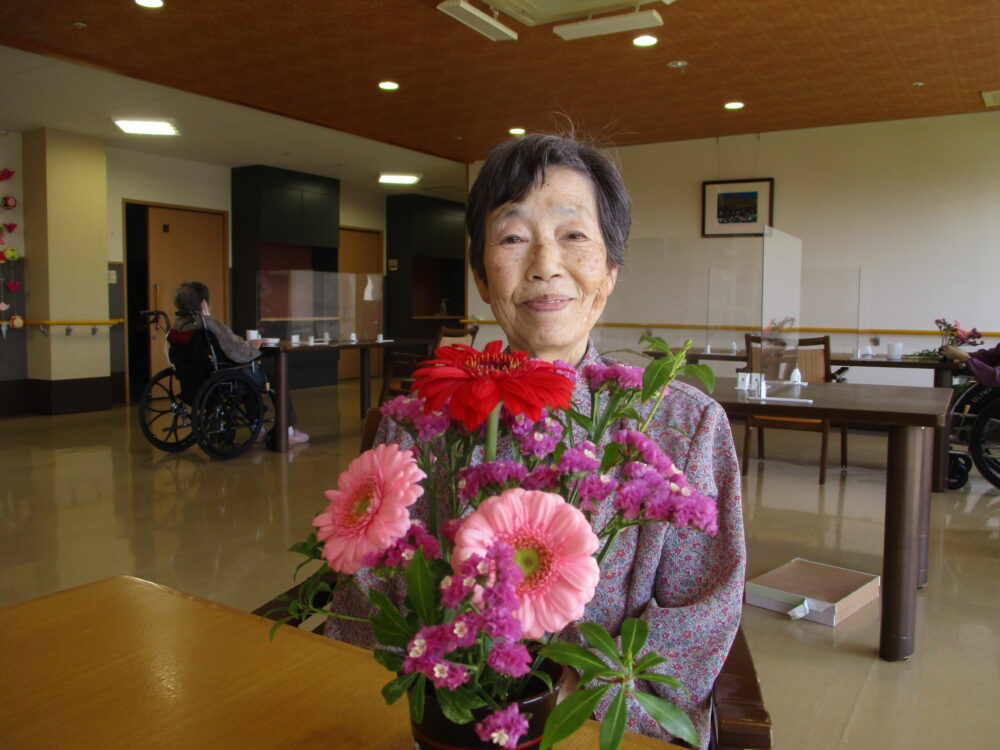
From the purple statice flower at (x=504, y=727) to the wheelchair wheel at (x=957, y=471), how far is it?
205 inches

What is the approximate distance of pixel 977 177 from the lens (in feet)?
22.5

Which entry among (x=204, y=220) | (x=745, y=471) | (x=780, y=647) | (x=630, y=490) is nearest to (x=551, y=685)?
(x=630, y=490)

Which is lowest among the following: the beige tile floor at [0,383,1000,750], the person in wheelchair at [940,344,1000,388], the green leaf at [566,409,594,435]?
the beige tile floor at [0,383,1000,750]

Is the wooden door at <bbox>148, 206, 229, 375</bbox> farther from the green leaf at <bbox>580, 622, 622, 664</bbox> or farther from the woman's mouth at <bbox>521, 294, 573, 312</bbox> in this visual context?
the green leaf at <bbox>580, 622, 622, 664</bbox>

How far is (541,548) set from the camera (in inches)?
16.8

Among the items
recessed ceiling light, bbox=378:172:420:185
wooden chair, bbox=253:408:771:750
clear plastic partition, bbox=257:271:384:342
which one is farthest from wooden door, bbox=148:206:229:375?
wooden chair, bbox=253:408:771:750

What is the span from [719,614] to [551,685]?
0.51 metres

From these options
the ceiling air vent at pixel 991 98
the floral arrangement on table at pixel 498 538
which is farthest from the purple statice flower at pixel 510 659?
the ceiling air vent at pixel 991 98

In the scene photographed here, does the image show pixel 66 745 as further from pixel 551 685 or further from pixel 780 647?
pixel 780 647

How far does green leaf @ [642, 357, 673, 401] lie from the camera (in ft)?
1.73

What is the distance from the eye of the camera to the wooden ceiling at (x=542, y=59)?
15.5 ft

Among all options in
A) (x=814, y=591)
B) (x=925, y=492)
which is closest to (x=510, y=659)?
(x=925, y=492)

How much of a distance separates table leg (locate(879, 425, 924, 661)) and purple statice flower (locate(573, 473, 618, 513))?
241 centimetres

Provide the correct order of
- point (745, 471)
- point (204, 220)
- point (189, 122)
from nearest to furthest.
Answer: point (745, 471)
point (189, 122)
point (204, 220)
